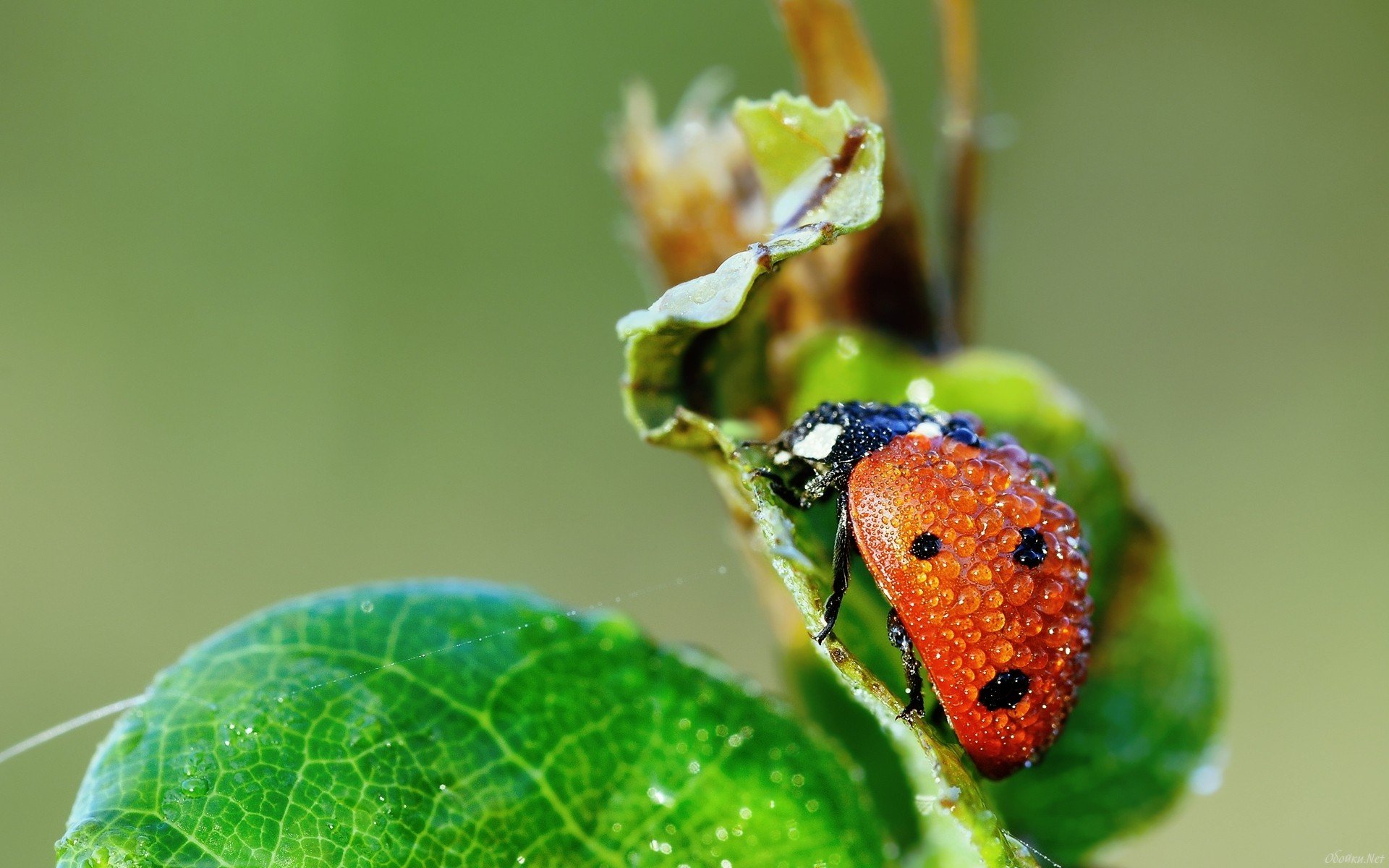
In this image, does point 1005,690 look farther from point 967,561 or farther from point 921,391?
point 921,391

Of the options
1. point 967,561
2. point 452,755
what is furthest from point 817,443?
point 452,755

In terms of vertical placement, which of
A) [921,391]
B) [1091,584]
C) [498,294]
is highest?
[921,391]

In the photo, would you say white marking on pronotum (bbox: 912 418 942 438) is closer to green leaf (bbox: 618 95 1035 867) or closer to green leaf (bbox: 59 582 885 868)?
green leaf (bbox: 618 95 1035 867)

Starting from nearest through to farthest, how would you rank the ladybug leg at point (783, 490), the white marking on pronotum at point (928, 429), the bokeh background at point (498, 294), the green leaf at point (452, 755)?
the green leaf at point (452, 755), the ladybug leg at point (783, 490), the white marking on pronotum at point (928, 429), the bokeh background at point (498, 294)

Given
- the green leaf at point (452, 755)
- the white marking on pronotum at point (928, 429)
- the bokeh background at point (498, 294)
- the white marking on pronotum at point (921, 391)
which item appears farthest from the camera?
the bokeh background at point (498, 294)

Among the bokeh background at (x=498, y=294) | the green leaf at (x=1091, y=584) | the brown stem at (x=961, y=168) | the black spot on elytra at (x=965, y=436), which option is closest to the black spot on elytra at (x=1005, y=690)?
the green leaf at (x=1091, y=584)

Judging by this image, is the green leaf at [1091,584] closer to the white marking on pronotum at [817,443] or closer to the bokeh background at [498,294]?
the white marking on pronotum at [817,443]
